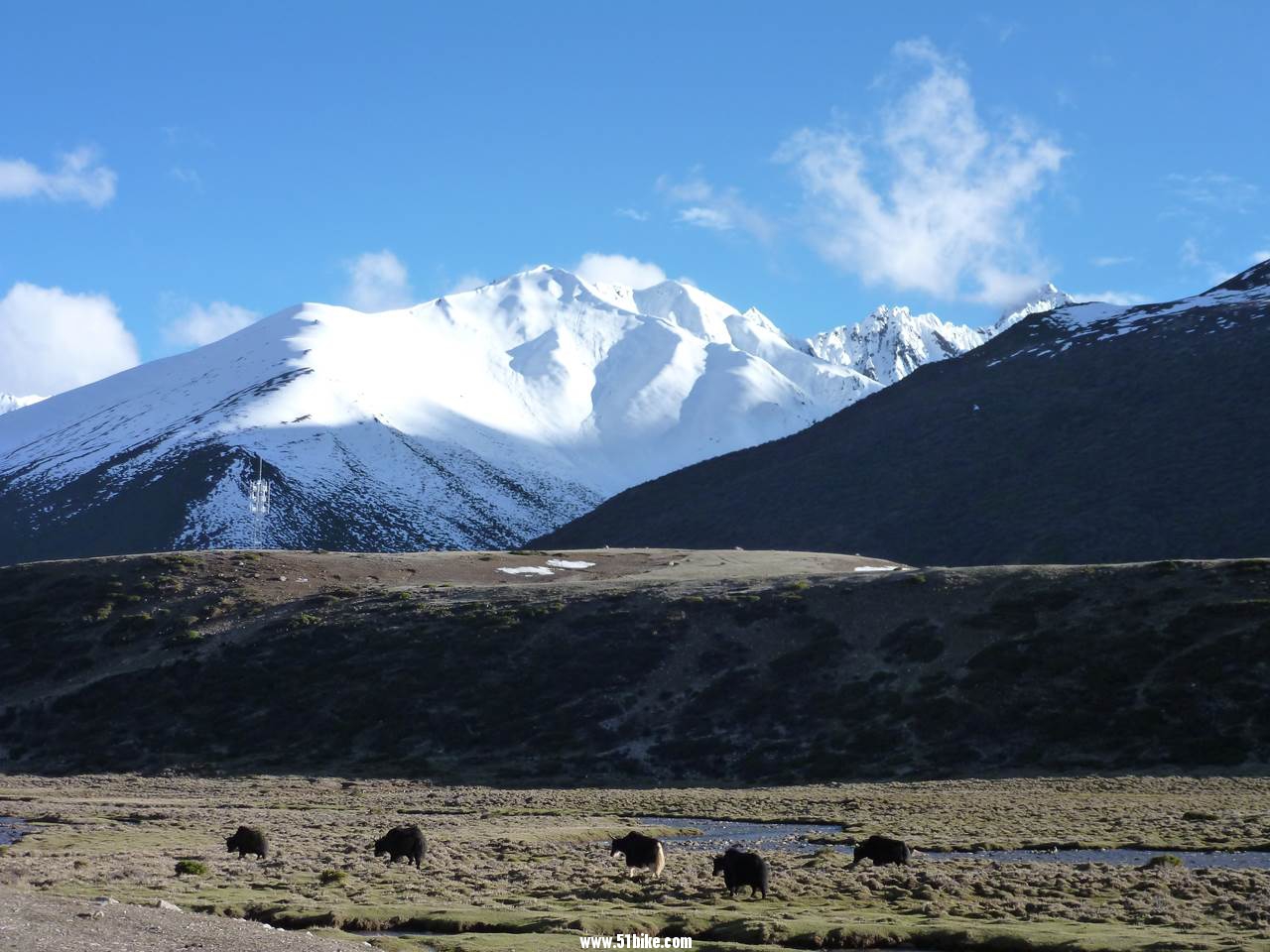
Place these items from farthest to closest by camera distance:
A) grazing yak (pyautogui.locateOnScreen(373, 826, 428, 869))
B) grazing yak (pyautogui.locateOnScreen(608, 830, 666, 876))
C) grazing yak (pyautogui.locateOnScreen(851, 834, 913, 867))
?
grazing yak (pyautogui.locateOnScreen(373, 826, 428, 869))
grazing yak (pyautogui.locateOnScreen(851, 834, 913, 867))
grazing yak (pyautogui.locateOnScreen(608, 830, 666, 876))

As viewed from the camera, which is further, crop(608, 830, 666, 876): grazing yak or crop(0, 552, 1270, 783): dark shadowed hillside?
crop(0, 552, 1270, 783): dark shadowed hillside

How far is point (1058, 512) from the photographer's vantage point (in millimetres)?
143375

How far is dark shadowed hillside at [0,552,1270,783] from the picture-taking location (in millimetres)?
64625

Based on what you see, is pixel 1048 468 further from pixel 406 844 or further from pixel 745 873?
pixel 745 873

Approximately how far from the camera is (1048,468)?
155 m

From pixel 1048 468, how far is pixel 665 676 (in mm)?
92470

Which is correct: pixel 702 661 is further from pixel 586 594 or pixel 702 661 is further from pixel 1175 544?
pixel 1175 544

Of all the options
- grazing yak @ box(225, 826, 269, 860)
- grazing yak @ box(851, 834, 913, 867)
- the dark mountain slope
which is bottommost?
grazing yak @ box(225, 826, 269, 860)

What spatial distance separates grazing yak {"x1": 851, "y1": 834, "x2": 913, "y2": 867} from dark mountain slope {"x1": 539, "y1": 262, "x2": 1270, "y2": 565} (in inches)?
4054

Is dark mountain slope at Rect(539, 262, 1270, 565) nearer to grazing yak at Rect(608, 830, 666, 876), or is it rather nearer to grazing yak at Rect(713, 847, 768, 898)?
grazing yak at Rect(608, 830, 666, 876)

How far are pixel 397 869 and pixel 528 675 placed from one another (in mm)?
46926

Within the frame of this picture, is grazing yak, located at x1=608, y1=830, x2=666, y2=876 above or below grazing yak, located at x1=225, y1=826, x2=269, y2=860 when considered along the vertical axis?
above

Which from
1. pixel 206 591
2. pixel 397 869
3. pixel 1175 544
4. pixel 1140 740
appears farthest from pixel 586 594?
pixel 1175 544

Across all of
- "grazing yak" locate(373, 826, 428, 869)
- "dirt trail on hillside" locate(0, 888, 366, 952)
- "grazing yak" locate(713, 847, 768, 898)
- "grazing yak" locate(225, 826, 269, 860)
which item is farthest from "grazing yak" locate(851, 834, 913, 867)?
"grazing yak" locate(225, 826, 269, 860)
